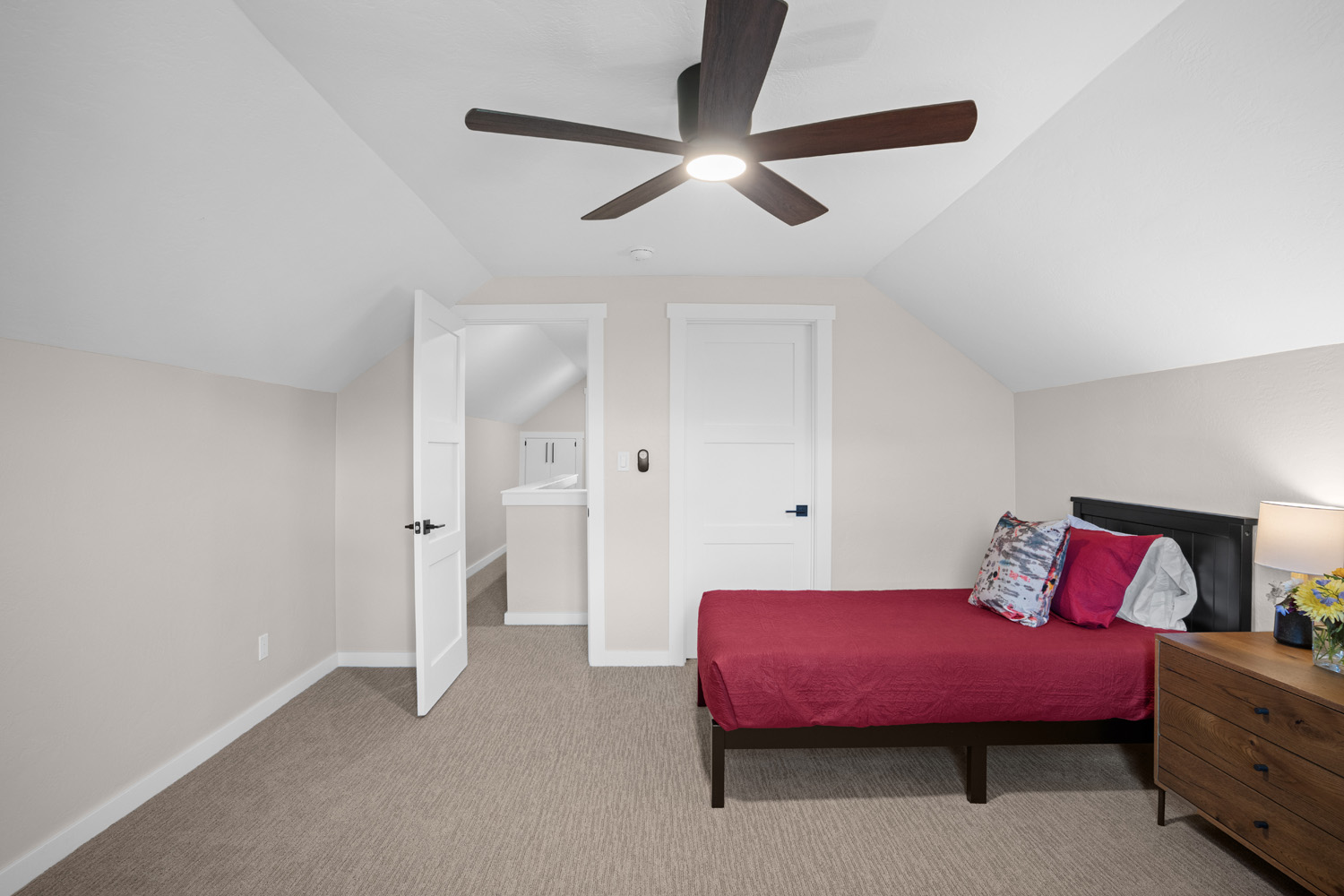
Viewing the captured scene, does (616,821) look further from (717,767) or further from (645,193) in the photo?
(645,193)

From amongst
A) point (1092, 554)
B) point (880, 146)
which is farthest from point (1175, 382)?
point (880, 146)

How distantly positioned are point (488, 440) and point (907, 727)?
5.44m

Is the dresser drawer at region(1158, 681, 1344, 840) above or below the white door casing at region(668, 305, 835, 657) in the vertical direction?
below

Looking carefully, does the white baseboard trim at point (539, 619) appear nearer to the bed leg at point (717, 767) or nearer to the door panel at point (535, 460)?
the bed leg at point (717, 767)

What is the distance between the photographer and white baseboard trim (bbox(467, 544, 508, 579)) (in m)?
6.13

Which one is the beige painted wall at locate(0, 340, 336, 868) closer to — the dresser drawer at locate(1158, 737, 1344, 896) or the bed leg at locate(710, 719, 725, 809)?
the bed leg at locate(710, 719, 725, 809)

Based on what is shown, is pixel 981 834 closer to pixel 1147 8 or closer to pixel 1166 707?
pixel 1166 707

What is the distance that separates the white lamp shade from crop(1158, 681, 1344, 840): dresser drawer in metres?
0.54

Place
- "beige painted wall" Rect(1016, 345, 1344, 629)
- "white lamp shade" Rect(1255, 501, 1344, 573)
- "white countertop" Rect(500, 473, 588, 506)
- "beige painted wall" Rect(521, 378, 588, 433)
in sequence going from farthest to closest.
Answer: "beige painted wall" Rect(521, 378, 588, 433)
"white countertop" Rect(500, 473, 588, 506)
"beige painted wall" Rect(1016, 345, 1344, 629)
"white lamp shade" Rect(1255, 501, 1344, 573)

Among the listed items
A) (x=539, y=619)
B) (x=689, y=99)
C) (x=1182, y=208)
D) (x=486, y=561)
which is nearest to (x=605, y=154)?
(x=689, y=99)

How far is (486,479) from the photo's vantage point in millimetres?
6707

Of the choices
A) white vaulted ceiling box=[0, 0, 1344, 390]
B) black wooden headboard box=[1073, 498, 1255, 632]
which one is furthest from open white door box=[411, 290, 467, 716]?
black wooden headboard box=[1073, 498, 1255, 632]

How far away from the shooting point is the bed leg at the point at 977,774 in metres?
2.35

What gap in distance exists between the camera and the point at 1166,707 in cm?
212
